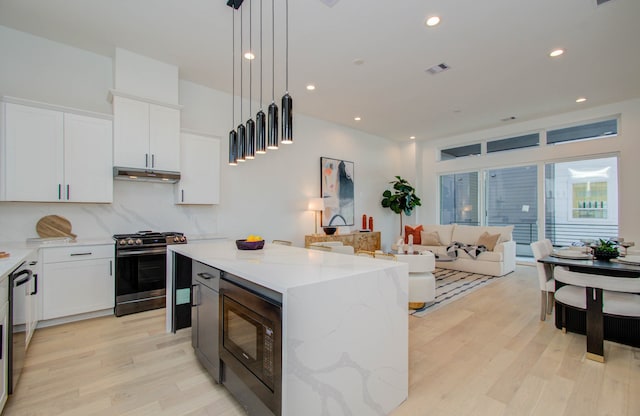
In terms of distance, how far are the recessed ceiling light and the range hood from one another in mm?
3398

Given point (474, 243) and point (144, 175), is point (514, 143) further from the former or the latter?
point (144, 175)

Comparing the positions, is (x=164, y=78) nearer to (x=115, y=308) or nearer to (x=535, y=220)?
(x=115, y=308)

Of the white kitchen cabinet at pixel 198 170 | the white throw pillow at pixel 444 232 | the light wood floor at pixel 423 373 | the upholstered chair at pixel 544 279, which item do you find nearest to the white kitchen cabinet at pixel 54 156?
the white kitchen cabinet at pixel 198 170

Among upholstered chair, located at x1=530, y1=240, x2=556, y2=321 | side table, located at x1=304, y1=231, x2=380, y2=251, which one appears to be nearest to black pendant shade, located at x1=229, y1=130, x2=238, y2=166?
side table, located at x1=304, y1=231, x2=380, y2=251

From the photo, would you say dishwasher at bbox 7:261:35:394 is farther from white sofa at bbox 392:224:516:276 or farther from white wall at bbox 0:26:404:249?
white sofa at bbox 392:224:516:276

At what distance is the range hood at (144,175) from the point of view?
339 cm

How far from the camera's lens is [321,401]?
1384 millimetres

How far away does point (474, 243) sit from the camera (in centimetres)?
619

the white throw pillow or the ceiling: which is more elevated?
the ceiling

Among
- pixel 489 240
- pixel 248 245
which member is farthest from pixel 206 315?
pixel 489 240

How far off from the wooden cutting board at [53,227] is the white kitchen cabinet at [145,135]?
894mm

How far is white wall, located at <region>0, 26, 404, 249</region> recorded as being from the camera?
324 cm

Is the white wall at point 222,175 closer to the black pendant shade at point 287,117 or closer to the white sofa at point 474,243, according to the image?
the white sofa at point 474,243

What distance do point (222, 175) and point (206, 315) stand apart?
2963mm
